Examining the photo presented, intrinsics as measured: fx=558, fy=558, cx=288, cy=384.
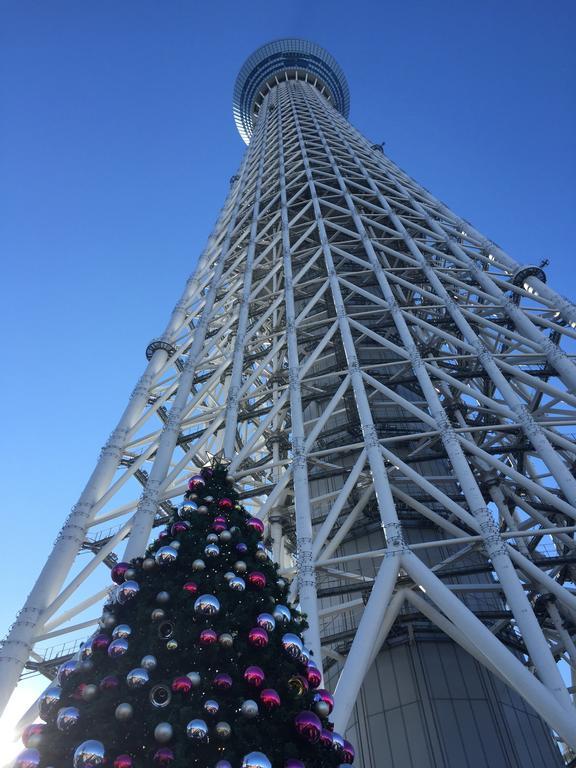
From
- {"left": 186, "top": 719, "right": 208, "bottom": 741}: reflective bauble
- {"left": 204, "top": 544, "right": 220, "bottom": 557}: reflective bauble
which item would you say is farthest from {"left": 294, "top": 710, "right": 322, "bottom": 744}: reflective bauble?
{"left": 204, "top": 544, "right": 220, "bottom": 557}: reflective bauble

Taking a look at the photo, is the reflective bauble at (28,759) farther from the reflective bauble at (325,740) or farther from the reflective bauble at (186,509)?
the reflective bauble at (186,509)

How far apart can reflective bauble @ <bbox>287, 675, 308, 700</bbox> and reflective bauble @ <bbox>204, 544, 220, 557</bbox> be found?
2111 millimetres

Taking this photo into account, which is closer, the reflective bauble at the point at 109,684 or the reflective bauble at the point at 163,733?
the reflective bauble at the point at 163,733

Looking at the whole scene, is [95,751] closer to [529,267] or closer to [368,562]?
[368,562]

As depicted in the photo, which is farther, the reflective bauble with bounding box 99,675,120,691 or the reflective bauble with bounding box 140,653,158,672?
the reflective bauble with bounding box 140,653,158,672

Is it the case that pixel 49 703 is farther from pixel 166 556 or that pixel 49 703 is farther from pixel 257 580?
pixel 257 580

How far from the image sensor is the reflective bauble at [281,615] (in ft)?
24.9

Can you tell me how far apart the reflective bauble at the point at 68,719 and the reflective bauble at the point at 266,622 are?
2307mm

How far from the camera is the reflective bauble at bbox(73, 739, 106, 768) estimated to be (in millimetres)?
5508

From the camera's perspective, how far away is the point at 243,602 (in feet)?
25.0

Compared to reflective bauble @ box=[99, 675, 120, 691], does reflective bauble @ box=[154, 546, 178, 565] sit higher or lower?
higher

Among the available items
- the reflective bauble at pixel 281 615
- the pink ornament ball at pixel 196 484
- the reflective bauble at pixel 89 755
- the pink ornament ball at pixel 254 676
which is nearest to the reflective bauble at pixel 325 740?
the pink ornament ball at pixel 254 676

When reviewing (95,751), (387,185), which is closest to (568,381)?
(95,751)

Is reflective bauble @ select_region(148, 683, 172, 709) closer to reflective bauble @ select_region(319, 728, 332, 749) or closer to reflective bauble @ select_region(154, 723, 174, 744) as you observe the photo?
reflective bauble @ select_region(154, 723, 174, 744)
